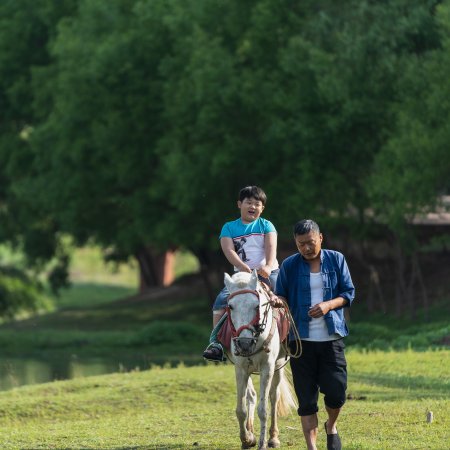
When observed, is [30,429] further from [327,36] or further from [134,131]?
[134,131]

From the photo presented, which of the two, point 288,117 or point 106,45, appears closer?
point 288,117

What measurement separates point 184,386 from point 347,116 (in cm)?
1391

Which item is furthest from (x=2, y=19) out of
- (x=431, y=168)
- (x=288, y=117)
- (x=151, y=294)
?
(x=431, y=168)

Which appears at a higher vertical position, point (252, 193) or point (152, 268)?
point (252, 193)

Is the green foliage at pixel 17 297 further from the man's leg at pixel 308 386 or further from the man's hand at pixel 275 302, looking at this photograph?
the man's leg at pixel 308 386

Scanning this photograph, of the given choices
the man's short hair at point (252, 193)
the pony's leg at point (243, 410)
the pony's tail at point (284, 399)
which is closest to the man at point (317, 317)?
the pony's leg at point (243, 410)

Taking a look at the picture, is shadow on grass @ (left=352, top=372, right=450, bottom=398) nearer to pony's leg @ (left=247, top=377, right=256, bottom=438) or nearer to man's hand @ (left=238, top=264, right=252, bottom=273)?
pony's leg @ (left=247, top=377, right=256, bottom=438)

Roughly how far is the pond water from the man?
13498 millimetres

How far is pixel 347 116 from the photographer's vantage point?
3086 centimetres

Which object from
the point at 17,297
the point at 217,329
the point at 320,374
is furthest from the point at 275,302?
the point at 17,297

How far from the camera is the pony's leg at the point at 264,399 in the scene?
38.2 ft

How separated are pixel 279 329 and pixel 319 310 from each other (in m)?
1.85

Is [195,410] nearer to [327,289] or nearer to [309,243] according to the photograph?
[327,289]

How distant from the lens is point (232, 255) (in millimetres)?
12469
